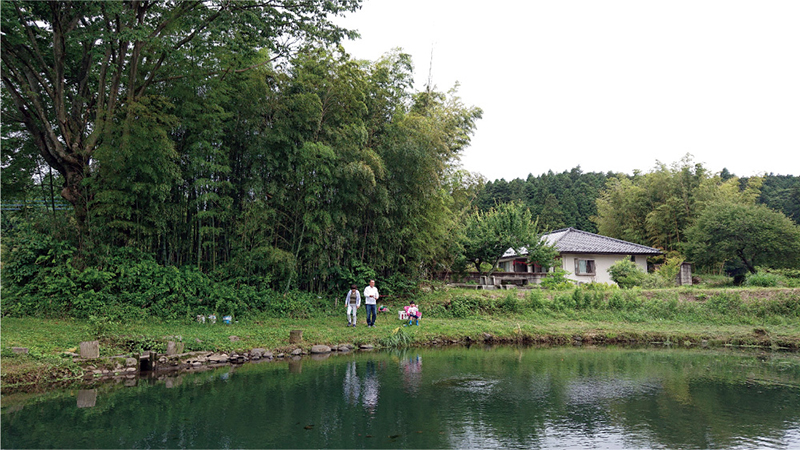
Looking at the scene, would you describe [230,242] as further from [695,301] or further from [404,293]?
[695,301]

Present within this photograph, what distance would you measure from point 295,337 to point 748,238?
24084 mm

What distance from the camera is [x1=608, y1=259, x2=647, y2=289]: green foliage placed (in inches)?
821

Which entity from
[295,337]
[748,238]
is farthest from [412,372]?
[748,238]

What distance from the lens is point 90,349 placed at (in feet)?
26.6

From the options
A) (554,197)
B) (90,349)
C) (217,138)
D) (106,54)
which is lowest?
(90,349)

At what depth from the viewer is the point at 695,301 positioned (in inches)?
630

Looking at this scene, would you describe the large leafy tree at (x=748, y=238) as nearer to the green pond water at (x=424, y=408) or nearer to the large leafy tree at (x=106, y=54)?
the green pond water at (x=424, y=408)

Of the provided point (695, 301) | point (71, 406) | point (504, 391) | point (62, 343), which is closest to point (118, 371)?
point (62, 343)

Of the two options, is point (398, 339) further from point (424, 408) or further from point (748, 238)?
point (748, 238)

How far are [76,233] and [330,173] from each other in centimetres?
639

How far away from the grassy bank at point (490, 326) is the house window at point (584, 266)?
8683 mm

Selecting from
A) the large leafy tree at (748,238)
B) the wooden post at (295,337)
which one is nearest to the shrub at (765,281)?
the large leafy tree at (748,238)

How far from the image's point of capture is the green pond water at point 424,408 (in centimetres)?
514

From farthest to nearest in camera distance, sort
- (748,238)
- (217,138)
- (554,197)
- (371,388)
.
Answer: (554,197)
(748,238)
(217,138)
(371,388)
